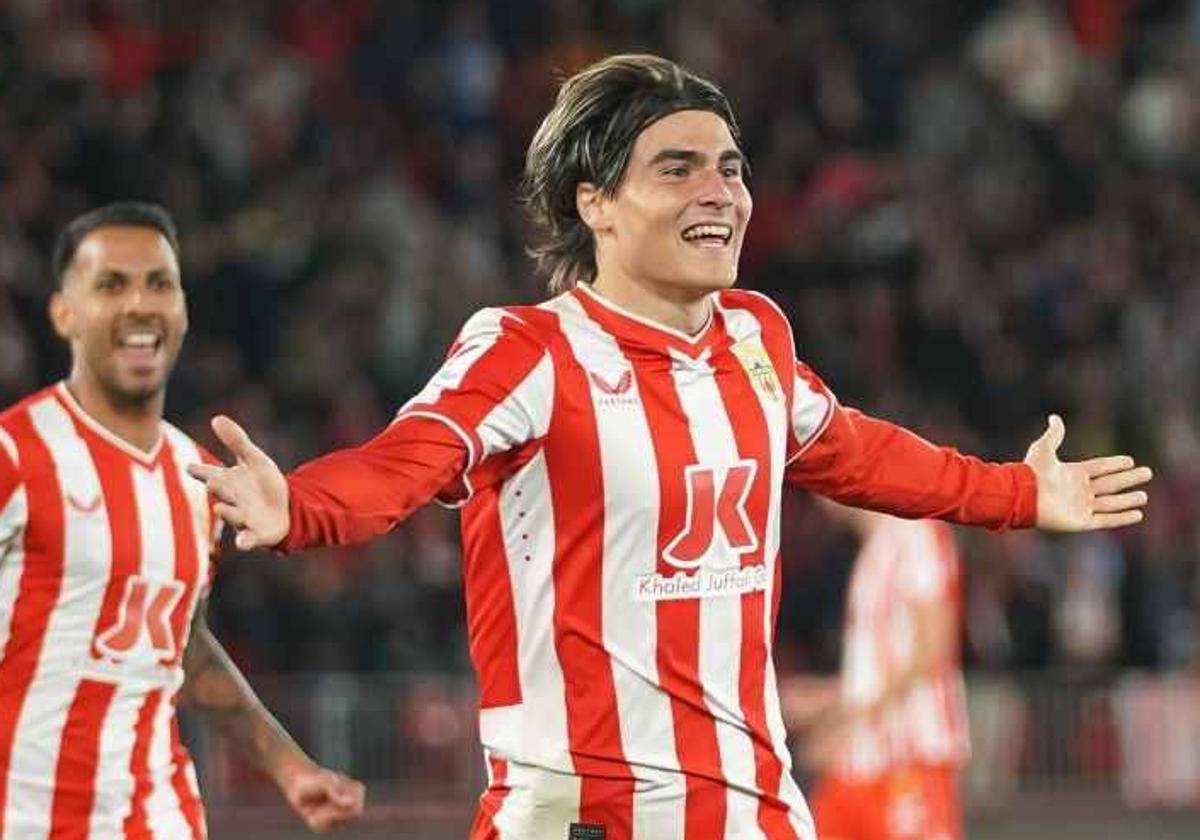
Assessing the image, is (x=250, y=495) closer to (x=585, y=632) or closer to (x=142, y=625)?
(x=585, y=632)

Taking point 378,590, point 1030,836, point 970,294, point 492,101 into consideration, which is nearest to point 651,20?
point 492,101

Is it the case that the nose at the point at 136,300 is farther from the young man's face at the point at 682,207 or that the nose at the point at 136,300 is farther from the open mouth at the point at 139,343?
the young man's face at the point at 682,207

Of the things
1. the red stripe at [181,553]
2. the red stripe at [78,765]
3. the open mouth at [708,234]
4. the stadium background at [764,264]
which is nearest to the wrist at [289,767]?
the red stripe at [181,553]

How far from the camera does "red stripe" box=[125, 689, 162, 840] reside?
624 cm

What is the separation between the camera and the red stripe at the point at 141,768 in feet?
20.5

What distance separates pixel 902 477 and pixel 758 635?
52cm

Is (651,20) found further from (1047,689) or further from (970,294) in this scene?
(1047,689)

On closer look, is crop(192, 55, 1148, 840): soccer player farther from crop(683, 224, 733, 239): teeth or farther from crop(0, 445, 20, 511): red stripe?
crop(0, 445, 20, 511): red stripe

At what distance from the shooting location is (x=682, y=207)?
17.3 ft

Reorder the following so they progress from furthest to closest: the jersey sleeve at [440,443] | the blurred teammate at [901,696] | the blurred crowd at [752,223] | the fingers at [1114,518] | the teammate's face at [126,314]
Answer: the blurred crowd at [752,223] < the blurred teammate at [901,696] < the teammate's face at [126,314] < the fingers at [1114,518] < the jersey sleeve at [440,443]

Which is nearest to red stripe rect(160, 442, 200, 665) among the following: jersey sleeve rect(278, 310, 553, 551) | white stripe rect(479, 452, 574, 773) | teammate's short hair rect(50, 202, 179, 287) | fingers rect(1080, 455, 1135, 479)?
teammate's short hair rect(50, 202, 179, 287)

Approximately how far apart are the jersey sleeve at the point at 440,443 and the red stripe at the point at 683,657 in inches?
9.6

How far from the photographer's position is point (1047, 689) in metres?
12.9

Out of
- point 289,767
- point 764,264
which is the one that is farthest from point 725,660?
point 764,264
